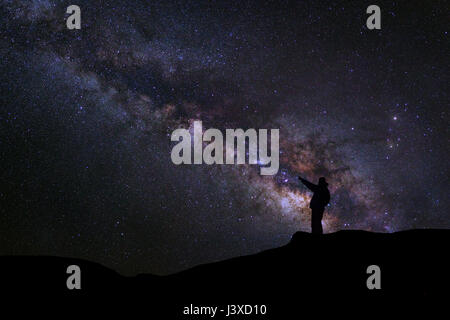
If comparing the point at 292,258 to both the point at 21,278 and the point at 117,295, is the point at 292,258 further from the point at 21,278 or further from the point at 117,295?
the point at 21,278

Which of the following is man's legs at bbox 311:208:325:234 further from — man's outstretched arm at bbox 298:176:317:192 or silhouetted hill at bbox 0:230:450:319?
silhouetted hill at bbox 0:230:450:319

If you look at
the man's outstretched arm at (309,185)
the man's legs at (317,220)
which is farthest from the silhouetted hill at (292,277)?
the man's outstretched arm at (309,185)

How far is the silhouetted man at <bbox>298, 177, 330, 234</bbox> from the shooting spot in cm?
1202

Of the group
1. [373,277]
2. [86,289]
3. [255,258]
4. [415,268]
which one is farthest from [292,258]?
[86,289]

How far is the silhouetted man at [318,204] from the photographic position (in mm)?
12023

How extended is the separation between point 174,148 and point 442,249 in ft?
32.6

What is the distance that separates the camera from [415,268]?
30.1 ft

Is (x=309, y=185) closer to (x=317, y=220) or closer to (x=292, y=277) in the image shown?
(x=317, y=220)

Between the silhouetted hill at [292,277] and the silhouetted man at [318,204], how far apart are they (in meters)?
0.98

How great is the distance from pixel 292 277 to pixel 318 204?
120 inches

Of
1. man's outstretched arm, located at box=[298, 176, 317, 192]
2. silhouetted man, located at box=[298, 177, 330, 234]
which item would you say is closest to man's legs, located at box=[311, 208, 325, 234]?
silhouetted man, located at box=[298, 177, 330, 234]

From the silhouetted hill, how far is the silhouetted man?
982 mm

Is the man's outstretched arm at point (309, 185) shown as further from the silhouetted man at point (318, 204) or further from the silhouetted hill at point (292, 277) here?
the silhouetted hill at point (292, 277)

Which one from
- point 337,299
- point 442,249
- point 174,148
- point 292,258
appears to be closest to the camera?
point 337,299
